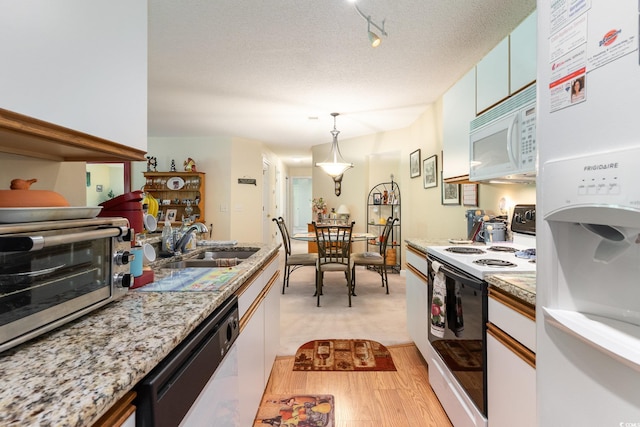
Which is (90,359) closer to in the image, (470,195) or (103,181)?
(103,181)

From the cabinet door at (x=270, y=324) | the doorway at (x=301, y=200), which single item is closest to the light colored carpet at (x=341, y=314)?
the cabinet door at (x=270, y=324)

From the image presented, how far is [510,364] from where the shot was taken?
1124mm

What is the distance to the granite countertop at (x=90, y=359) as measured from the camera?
473 mm

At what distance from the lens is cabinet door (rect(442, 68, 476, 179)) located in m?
2.19

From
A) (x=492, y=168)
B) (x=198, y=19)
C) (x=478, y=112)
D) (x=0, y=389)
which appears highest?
(x=198, y=19)

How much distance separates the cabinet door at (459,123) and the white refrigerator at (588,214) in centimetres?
145

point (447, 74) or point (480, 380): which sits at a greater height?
point (447, 74)

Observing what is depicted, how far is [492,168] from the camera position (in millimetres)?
1775

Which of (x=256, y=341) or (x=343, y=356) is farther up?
(x=256, y=341)

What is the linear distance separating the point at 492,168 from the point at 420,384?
55.5 inches

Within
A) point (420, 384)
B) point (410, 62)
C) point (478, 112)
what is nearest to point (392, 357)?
point (420, 384)

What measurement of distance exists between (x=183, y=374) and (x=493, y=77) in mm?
2090

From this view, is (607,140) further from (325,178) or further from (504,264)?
(325,178)

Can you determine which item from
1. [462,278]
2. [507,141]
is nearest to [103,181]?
[462,278]
